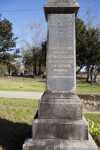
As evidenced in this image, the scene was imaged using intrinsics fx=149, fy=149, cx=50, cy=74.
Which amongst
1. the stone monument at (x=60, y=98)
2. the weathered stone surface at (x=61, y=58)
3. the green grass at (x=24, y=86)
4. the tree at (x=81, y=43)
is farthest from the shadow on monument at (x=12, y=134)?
the tree at (x=81, y=43)

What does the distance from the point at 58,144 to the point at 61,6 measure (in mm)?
3624

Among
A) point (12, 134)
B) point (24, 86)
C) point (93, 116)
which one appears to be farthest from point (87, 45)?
point (12, 134)

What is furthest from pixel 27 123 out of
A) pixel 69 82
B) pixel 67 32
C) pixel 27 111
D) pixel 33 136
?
pixel 67 32

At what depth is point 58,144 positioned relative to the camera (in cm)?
352

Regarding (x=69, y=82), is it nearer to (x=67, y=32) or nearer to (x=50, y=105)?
(x=50, y=105)

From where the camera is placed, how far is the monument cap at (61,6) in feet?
13.7

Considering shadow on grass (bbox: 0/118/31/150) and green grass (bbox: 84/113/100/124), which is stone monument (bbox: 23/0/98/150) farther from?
green grass (bbox: 84/113/100/124)

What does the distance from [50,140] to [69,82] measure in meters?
1.58

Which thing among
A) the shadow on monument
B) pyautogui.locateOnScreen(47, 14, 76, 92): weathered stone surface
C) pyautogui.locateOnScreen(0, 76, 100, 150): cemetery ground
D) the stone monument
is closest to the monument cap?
the stone monument

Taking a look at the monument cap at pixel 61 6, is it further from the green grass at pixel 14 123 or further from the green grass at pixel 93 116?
the green grass at pixel 93 116

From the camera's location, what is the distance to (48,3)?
13.9 ft

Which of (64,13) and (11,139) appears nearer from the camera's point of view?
(64,13)

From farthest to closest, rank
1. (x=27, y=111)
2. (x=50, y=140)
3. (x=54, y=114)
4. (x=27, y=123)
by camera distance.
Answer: (x=27, y=111)
(x=27, y=123)
(x=54, y=114)
(x=50, y=140)

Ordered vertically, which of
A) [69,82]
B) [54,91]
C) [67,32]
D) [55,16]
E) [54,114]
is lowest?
[54,114]
